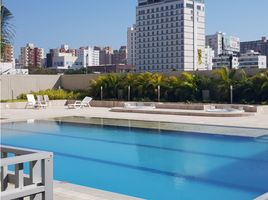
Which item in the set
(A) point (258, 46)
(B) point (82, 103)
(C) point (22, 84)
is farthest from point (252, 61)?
(B) point (82, 103)

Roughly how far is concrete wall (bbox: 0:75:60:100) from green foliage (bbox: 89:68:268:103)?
424 centimetres

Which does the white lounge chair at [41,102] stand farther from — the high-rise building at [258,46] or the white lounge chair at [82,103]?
the high-rise building at [258,46]

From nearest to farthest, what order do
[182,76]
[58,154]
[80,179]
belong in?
[80,179] < [58,154] < [182,76]

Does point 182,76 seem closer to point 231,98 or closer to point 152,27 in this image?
point 231,98

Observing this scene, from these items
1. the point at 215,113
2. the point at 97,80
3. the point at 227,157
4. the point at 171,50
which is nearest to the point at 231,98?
the point at 215,113

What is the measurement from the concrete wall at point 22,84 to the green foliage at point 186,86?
424 centimetres

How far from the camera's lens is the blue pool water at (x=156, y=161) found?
23.1ft

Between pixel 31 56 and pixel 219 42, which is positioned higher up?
pixel 219 42

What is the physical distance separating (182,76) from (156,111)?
4152 mm

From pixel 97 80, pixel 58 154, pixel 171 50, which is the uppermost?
pixel 171 50

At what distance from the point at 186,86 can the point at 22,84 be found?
465 inches

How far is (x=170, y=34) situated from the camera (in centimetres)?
11425

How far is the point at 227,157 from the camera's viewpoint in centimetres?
976

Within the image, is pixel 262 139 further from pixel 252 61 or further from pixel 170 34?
pixel 252 61
